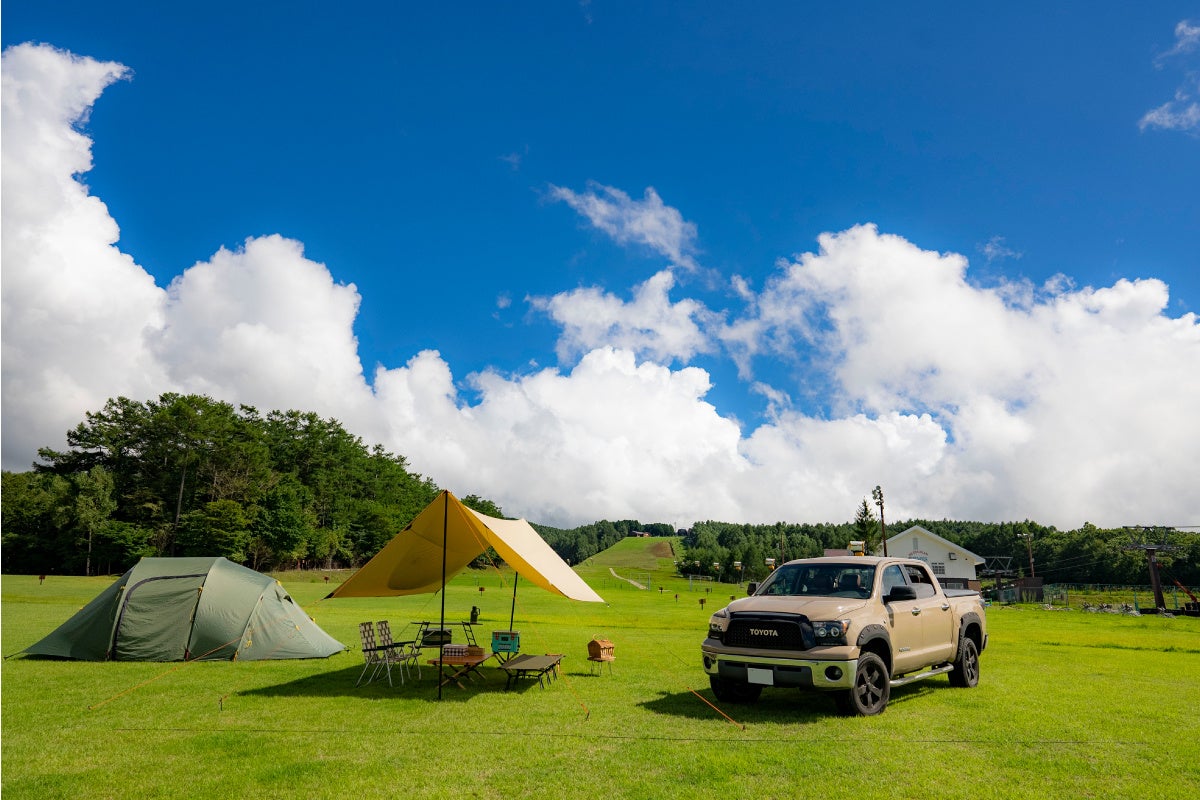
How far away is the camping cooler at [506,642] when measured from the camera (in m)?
14.6

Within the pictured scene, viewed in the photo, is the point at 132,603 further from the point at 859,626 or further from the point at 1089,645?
the point at 1089,645

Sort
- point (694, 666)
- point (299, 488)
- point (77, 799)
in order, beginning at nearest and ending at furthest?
point (77, 799) < point (694, 666) < point (299, 488)

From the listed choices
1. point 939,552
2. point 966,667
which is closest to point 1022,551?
point 939,552

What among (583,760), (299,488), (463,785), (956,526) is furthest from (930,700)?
(956,526)

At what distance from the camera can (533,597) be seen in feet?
168

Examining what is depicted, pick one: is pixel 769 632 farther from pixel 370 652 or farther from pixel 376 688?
pixel 370 652

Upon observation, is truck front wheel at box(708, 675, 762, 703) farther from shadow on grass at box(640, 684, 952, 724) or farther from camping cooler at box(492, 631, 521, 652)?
camping cooler at box(492, 631, 521, 652)

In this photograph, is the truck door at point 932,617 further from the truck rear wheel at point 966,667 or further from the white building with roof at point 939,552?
the white building with roof at point 939,552

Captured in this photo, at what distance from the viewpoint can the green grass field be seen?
274 inches

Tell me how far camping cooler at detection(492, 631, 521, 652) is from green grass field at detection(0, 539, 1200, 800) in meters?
0.66

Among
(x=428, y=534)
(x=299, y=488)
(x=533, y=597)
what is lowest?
(x=533, y=597)

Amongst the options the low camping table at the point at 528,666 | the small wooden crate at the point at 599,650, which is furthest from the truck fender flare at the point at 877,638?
the small wooden crate at the point at 599,650

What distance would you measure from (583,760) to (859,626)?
446 centimetres

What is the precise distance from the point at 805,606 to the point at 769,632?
2.25ft
